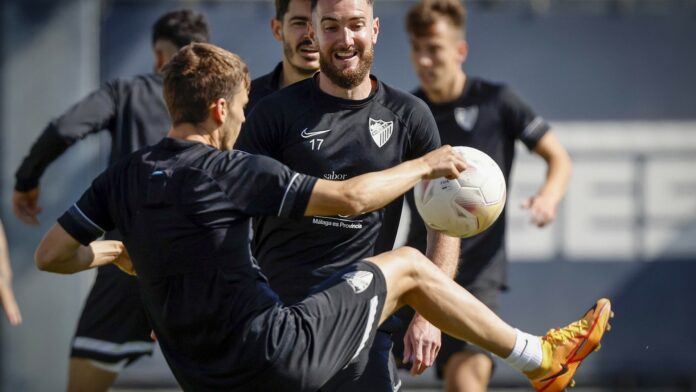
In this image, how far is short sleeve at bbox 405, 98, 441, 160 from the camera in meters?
5.30

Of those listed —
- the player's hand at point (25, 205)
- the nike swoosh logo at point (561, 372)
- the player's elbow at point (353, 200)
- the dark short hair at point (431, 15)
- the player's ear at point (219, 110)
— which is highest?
the dark short hair at point (431, 15)

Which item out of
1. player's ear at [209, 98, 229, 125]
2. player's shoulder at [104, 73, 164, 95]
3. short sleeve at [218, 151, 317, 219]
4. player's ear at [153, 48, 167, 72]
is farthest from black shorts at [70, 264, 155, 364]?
short sleeve at [218, 151, 317, 219]

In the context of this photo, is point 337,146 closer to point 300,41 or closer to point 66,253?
point 300,41

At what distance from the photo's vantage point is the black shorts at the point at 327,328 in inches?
177

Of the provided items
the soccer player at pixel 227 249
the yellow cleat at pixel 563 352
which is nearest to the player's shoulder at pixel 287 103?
the soccer player at pixel 227 249

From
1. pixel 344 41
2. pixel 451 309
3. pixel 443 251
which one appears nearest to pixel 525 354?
pixel 451 309

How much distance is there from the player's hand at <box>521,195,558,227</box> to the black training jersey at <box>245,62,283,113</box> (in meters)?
1.74

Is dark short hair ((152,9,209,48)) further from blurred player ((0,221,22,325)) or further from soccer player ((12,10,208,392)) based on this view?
blurred player ((0,221,22,325))

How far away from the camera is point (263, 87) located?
19.7ft

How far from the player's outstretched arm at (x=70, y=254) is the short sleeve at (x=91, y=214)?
6 cm

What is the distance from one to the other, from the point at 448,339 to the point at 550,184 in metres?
1.14

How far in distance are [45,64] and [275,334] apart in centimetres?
588

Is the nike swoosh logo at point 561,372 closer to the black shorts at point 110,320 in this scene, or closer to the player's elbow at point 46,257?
the player's elbow at point 46,257

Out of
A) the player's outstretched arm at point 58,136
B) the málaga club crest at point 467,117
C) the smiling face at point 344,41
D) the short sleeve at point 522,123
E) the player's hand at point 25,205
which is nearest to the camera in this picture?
the smiling face at point 344,41
